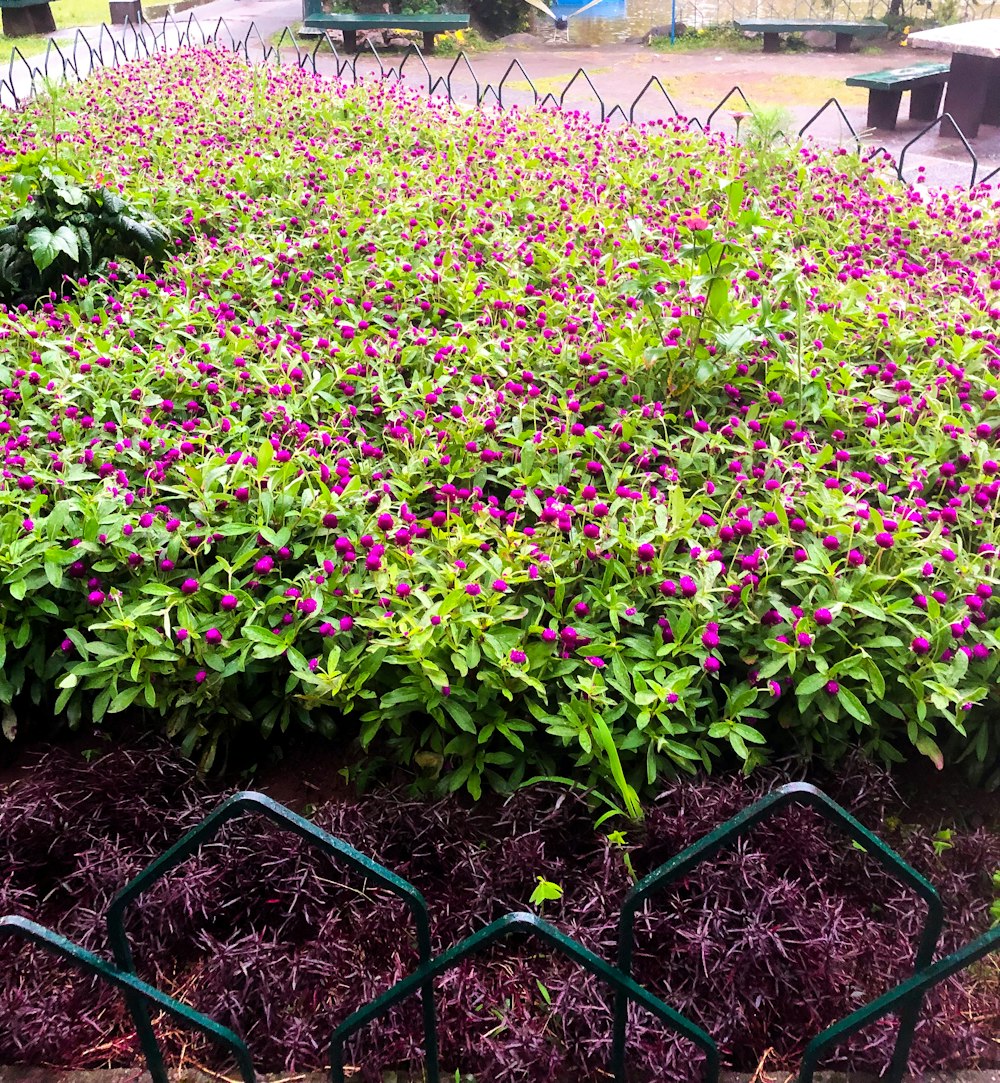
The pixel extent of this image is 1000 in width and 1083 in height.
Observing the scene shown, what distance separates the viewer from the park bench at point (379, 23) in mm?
13281

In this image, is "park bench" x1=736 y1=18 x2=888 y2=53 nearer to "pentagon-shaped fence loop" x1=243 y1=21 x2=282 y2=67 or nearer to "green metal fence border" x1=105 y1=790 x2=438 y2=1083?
"pentagon-shaped fence loop" x1=243 y1=21 x2=282 y2=67

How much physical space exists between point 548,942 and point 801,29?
14368 millimetres

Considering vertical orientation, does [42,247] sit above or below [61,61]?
below

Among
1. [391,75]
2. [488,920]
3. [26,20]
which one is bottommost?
[488,920]

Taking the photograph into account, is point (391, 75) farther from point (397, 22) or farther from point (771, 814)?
point (771, 814)

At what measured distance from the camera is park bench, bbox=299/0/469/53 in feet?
43.6

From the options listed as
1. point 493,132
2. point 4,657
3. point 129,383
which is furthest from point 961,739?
point 493,132

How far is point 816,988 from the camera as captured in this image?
5.86 ft

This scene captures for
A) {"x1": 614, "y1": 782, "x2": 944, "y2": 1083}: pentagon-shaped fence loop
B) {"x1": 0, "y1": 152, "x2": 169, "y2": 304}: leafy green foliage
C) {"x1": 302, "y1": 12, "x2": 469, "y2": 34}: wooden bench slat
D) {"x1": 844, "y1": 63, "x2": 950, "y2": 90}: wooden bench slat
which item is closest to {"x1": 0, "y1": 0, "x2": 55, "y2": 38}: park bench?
{"x1": 302, "y1": 12, "x2": 469, "y2": 34}: wooden bench slat

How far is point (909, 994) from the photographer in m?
1.30

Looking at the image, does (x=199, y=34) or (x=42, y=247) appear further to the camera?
(x=199, y=34)

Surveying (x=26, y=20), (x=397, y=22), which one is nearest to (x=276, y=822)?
(x=397, y=22)

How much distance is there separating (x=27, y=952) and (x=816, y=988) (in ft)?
5.05

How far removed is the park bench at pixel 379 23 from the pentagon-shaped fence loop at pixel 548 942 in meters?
13.9
